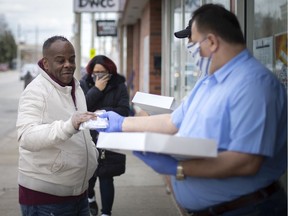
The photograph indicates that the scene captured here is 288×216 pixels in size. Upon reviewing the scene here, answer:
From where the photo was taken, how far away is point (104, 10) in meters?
11.5

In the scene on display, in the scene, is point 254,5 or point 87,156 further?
point 254,5

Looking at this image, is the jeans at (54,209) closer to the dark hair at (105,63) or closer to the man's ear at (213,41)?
the man's ear at (213,41)

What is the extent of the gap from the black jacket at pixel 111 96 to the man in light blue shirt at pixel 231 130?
9.82 feet

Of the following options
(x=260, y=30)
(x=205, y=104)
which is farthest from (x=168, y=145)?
A: (x=260, y=30)

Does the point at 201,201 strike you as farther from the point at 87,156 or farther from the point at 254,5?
the point at 254,5

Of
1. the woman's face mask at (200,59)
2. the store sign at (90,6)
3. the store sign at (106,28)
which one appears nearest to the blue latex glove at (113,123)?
the woman's face mask at (200,59)

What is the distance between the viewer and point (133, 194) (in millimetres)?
6297

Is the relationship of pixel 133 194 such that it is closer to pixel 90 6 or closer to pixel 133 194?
pixel 133 194

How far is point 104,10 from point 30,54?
422ft

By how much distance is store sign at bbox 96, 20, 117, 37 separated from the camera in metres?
16.8

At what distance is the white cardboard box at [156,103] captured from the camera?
2.58 metres

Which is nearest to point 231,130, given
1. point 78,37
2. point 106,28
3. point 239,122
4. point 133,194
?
point 239,122

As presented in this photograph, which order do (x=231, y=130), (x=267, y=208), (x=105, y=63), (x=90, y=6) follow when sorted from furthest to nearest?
(x=90, y=6), (x=105, y=63), (x=267, y=208), (x=231, y=130)

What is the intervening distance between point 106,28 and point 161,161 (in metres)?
15.4
